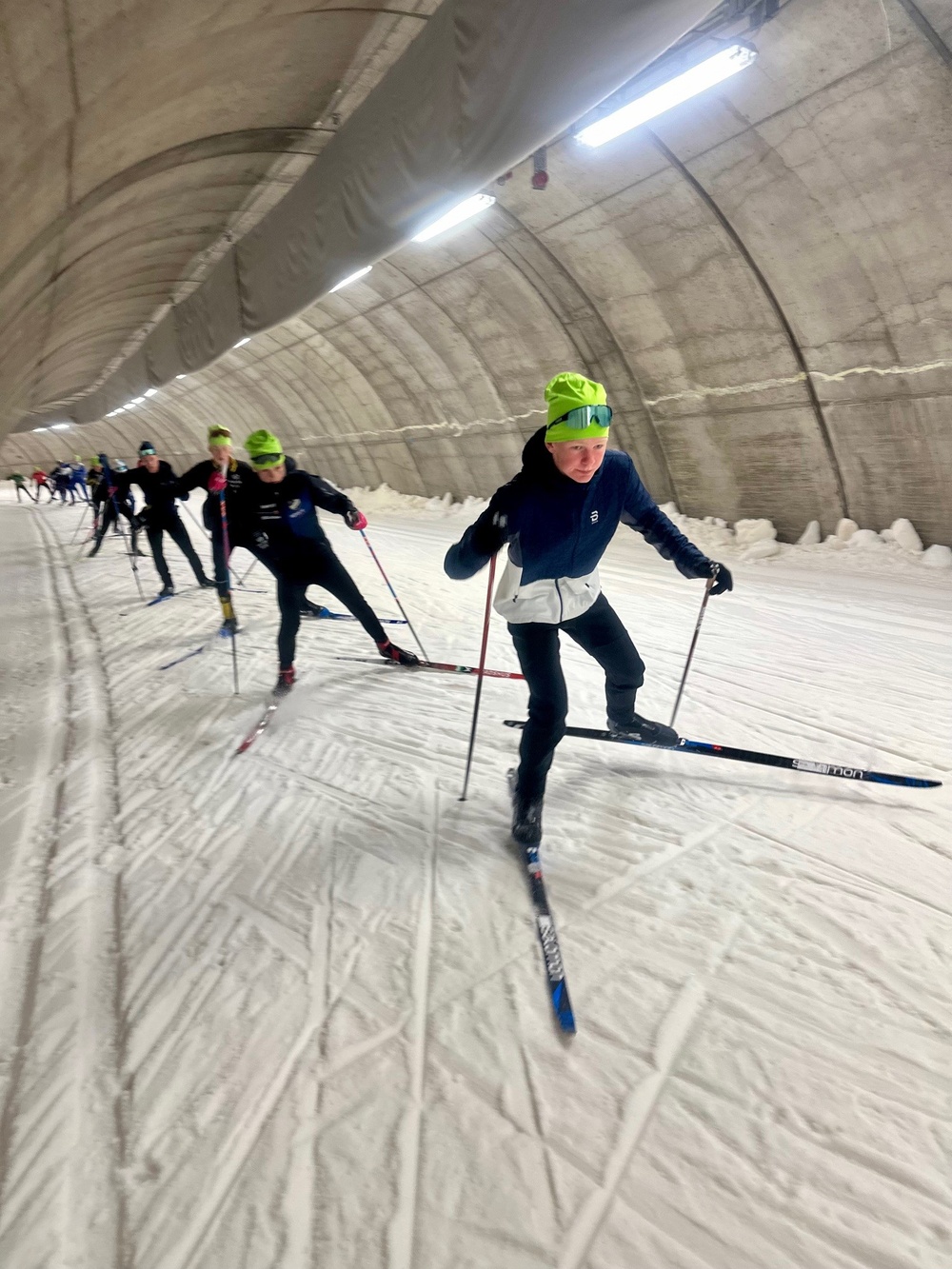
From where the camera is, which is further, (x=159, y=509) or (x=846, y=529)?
(x=846, y=529)

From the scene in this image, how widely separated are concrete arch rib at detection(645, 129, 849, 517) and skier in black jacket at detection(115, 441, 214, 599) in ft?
22.9

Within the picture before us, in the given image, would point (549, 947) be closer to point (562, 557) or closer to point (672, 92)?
point (562, 557)

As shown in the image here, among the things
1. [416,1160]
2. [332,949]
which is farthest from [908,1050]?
[332,949]

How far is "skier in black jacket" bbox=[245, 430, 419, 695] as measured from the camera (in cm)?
532

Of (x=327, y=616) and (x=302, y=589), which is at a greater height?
(x=302, y=589)

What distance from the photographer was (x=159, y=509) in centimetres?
909

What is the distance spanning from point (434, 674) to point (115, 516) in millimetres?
10065

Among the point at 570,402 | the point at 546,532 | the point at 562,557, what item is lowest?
the point at 562,557

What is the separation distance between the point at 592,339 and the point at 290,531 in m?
7.57

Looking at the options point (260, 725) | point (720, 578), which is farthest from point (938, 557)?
point (260, 725)

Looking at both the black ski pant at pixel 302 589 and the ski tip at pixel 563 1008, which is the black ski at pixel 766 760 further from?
the black ski pant at pixel 302 589

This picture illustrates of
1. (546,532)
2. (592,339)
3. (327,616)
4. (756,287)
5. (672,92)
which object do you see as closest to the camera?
(546,532)

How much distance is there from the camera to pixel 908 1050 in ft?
6.93

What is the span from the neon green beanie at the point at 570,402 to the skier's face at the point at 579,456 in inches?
1.0
